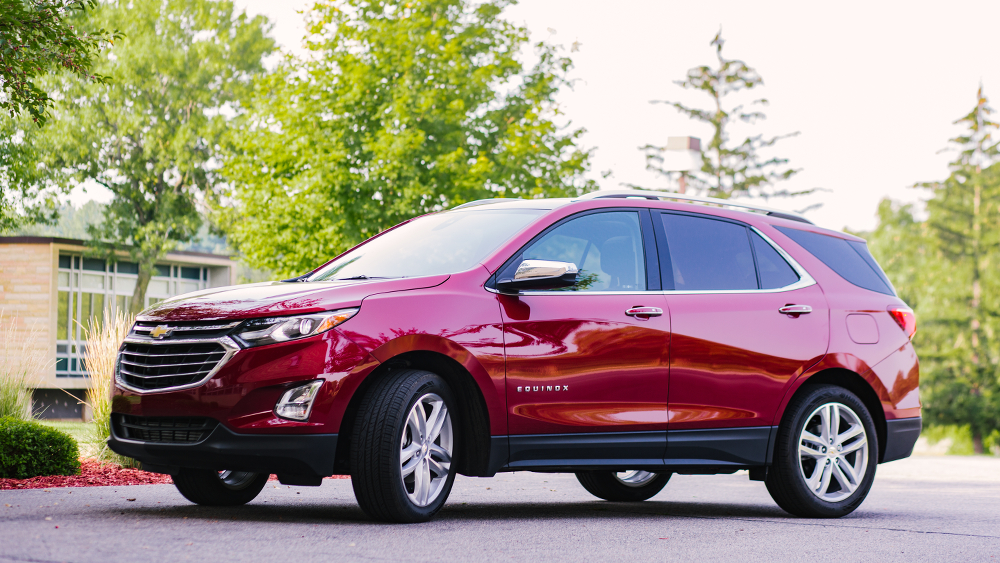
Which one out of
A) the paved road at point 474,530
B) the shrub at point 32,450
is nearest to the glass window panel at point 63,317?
the shrub at point 32,450

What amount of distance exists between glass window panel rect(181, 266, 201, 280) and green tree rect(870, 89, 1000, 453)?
33.2 metres

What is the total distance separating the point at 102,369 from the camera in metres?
11.0

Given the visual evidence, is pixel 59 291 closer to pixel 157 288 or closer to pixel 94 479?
pixel 157 288

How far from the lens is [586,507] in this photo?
7957mm

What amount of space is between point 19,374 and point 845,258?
7.62 meters

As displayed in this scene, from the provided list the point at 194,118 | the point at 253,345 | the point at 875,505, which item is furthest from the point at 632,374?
the point at 194,118

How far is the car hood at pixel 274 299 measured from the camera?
18.3ft

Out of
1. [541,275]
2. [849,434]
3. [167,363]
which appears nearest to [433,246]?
[541,275]

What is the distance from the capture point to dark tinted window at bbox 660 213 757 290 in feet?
23.1

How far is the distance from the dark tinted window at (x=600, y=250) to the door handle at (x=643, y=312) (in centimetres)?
16

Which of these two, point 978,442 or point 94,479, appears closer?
point 94,479

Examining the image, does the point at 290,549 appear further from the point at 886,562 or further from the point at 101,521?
the point at 886,562

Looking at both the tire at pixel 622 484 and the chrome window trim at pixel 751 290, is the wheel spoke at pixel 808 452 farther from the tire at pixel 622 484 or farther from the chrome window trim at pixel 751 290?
the tire at pixel 622 484

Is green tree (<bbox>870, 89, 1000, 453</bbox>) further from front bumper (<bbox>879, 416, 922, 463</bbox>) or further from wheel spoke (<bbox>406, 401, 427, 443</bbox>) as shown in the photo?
wheel spoke (<bbox>406, 401, 427, 443</bbox>)
